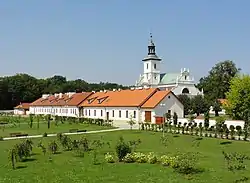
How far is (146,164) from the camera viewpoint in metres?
19.3

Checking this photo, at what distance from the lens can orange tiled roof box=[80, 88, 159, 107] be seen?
55609 mm

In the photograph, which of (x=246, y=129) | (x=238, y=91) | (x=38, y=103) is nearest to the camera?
(x=246, y=129)

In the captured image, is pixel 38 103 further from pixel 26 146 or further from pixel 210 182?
pixel 210 182

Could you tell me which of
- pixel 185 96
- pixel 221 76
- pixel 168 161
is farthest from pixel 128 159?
pixel 221 76

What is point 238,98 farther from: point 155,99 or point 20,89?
point 20,89

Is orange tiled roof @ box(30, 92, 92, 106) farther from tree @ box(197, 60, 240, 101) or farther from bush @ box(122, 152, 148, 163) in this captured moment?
bush @ box(122, 152, 148, 163)

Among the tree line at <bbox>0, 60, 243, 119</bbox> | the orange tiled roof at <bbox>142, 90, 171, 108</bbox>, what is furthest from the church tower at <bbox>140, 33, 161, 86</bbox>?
the orange tiled roof at <bbox>142, 90, 171, 108</bbox>

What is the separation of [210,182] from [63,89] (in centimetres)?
11124

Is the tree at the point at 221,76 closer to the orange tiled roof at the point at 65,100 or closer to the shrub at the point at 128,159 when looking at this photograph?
the orange tiled roof at the point at 65,100

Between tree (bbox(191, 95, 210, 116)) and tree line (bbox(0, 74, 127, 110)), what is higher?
tree line (bbox(0, 74, 127, 110))

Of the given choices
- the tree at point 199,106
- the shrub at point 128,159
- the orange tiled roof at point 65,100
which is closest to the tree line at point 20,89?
the orange tiled roof at point 65,100

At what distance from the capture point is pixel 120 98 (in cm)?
6100

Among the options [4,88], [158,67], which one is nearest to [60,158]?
[158,67]

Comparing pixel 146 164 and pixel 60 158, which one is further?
pixel 60 158
